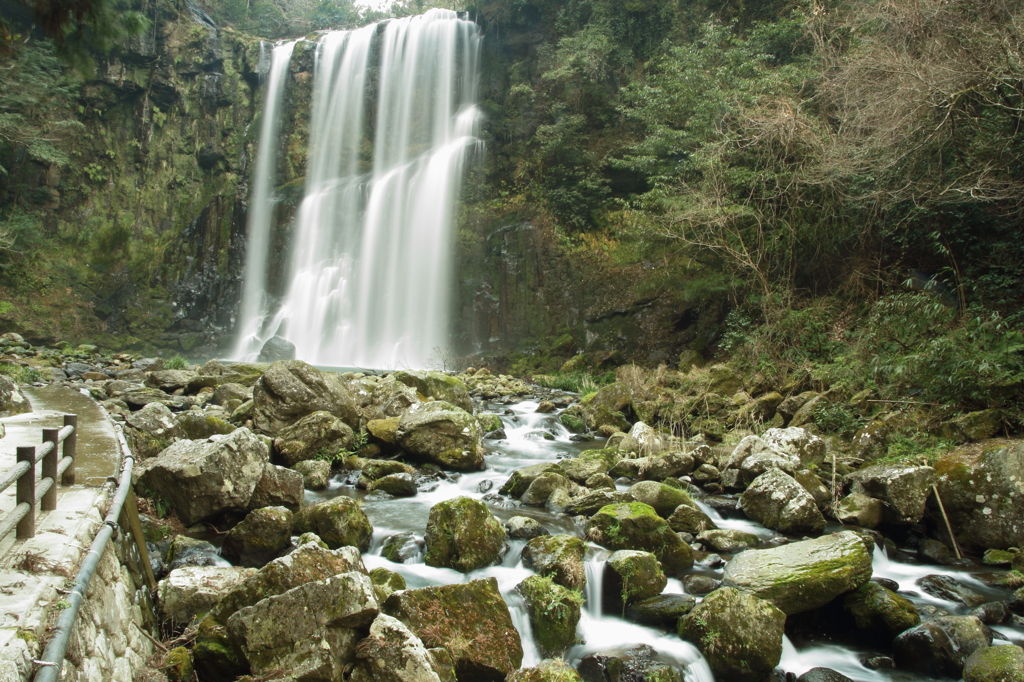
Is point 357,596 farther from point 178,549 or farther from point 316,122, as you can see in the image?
point 316,122

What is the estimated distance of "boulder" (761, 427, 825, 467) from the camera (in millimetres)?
7098

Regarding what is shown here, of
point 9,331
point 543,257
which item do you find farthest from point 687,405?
point 9,331

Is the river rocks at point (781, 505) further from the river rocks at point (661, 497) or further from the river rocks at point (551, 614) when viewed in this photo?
the river rocks at point (551, 614)

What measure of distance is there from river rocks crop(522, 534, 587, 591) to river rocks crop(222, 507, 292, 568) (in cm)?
178

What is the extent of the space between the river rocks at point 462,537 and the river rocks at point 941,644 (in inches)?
107

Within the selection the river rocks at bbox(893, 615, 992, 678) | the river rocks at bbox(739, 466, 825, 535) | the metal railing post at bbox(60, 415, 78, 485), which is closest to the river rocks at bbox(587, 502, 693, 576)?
the river rocks at bbox(739, 466, 825, 535)

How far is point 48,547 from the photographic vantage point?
268 centimetres

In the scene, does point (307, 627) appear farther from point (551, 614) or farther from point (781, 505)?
point (781, 505)

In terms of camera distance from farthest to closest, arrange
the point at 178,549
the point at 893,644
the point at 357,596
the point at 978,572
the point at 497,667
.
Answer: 1. the point at 978,572
2. the point at 178,549
3. the point at 893,644
4. the point at 497,667
5. the point at 357,596

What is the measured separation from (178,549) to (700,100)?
1347 cm

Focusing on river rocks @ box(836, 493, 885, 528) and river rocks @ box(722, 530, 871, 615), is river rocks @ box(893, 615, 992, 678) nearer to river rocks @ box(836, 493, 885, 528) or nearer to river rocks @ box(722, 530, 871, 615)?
river rocks @ box(722, 530, 871, 615)

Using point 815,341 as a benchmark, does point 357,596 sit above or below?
below

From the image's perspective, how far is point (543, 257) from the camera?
18375 mm

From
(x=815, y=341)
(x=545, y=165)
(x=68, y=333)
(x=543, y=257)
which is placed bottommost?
(x=68, y=333)
